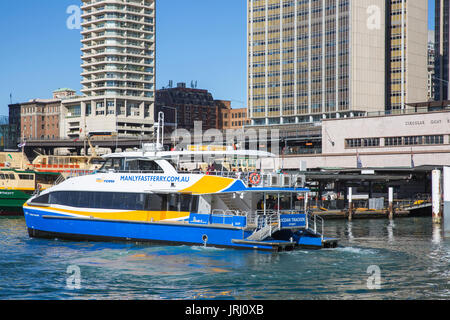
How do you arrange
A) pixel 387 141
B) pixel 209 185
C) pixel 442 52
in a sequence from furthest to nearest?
1. pixel 442 52
2. pixel 387 141
3. pixel 209 185

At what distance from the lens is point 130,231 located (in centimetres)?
2998

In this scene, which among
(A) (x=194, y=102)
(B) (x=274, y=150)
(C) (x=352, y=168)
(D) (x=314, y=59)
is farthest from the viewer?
(A) (x=194, y=102)

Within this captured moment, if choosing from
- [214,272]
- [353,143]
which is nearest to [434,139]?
[353,143]

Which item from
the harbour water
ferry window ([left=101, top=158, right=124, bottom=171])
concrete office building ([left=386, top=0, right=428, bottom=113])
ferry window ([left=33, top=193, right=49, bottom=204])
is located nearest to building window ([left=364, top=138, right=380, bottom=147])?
the harbour water

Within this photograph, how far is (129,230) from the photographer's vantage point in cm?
3002

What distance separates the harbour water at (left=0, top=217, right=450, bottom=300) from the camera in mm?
19797

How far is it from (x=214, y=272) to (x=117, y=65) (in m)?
130

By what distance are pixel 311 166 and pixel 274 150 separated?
29.3 m

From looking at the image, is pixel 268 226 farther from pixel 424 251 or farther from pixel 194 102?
pixel 194 102

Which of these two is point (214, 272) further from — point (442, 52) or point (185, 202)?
point (442, 52)

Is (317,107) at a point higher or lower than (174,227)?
higher

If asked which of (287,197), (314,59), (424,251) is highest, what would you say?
(314,59)
